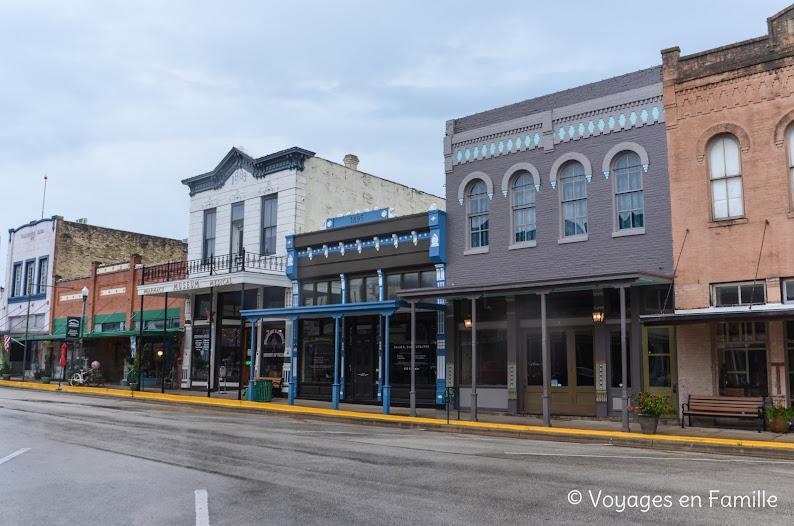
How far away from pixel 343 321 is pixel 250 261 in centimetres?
603

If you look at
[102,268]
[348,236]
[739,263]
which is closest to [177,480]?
[739,263]

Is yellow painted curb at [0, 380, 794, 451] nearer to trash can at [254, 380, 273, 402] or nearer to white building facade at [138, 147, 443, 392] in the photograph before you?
trash can at [254, 380, 273, 402]

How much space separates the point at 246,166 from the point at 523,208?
566 inches

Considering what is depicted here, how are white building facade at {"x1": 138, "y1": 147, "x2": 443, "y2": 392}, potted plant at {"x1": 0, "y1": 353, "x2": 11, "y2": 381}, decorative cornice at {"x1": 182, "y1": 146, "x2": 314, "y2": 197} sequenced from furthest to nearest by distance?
potted plant at {"x1": 0, "y1": 353, "x2": 11, "y2": 381} → decorative cornice at {"x1": 182, "y1": 146, "x2": 314, "y2": 197} → white building facade at {"x1": 138, "y1": 147, "x2": 443, "y2": 392}

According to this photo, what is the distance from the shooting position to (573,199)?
67.6 feet

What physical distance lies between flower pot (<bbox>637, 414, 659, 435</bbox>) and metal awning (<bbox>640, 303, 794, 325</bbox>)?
2.51m

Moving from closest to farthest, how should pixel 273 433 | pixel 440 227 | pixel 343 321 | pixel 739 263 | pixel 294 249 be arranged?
pixel 273 433 → pixel 739 263 → pixel 440 227 → pixel 343 321 → pixel 294 249

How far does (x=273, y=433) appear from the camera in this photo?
51.4ft

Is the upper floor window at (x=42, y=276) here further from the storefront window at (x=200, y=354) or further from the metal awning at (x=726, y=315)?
the metal awning at (x=726, y=315)

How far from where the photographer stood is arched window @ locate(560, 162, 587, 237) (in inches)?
805

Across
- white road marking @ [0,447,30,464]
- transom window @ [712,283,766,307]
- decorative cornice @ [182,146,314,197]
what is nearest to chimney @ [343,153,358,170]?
decorative cornice @ [182,146,314,197]

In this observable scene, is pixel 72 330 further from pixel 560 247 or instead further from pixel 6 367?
pixel 560 247

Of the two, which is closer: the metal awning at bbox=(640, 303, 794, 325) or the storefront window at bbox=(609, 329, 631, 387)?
the metal awning at bbox=(640, 303, 794, 325)

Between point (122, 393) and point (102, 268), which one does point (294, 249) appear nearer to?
point (122, 393)
